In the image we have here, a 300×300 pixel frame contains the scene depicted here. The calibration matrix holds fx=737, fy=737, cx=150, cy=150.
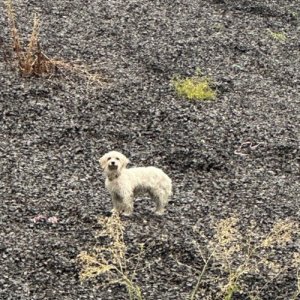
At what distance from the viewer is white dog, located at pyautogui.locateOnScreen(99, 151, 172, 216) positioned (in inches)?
245

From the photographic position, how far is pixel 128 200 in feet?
20.8

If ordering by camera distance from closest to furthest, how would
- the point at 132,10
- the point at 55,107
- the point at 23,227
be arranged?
1. the point at 23,227
2. the point at 55,107
3. the point at 132,10

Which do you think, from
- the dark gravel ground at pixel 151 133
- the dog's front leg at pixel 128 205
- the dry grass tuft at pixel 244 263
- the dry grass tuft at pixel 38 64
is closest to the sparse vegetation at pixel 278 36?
the dark gravel ground at pixel 151 133

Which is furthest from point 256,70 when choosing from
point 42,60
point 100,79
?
point 42,60

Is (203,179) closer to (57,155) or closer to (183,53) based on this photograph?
(57,155)

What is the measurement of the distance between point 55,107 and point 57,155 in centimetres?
110

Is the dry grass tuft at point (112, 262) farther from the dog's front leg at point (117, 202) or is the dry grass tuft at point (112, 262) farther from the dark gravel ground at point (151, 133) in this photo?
the dog's front leg at point (117, 202)

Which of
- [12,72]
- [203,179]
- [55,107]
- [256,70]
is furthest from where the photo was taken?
[256,70]

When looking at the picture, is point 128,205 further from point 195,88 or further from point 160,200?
point 195,88

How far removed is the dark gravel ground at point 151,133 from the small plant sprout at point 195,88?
124 millimetres

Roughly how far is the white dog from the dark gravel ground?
7.1 inches

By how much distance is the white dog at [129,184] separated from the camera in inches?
245

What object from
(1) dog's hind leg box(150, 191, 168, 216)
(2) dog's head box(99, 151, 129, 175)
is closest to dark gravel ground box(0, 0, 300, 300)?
(1) dog's hind leg box(150, 191, 168, 216)

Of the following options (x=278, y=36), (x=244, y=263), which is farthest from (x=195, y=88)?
(x=244, y=263)
